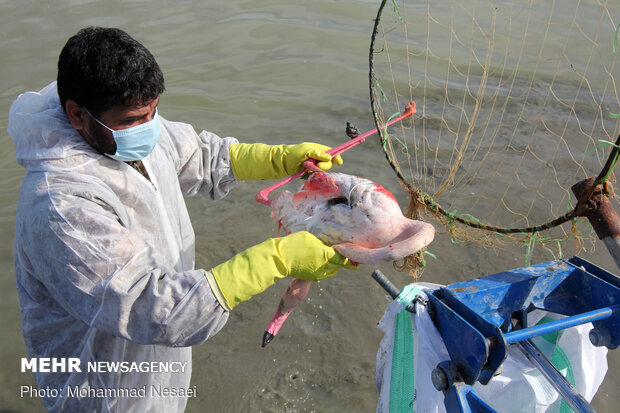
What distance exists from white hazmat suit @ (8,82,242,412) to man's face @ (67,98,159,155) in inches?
1.6

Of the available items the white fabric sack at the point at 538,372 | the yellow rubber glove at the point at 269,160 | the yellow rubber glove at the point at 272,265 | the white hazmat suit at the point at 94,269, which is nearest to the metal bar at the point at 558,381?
the white fabric sack at the point at 538,372

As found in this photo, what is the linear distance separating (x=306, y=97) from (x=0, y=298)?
3.58 m

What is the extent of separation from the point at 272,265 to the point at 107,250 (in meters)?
0.62

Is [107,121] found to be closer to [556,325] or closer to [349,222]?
[349,222]

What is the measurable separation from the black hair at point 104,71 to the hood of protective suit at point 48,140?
117mm

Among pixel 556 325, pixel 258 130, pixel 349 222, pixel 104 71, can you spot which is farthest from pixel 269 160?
pixel 258 130

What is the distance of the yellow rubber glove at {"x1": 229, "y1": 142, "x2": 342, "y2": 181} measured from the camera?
2717 mm

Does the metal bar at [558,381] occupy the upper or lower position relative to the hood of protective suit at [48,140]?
lower

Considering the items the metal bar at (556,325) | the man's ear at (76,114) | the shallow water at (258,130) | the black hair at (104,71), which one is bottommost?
the shallow water at (258,130)

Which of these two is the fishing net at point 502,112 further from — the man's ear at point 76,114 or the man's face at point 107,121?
the man's ear at point 76,114

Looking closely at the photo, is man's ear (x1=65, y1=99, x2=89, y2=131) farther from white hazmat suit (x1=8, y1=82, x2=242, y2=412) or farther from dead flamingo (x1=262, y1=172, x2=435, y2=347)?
dead flamingo (x1=262, y1=172, x2=435, y2=347)

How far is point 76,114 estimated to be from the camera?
1864mm

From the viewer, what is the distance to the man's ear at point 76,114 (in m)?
1.83

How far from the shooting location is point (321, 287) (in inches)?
152
